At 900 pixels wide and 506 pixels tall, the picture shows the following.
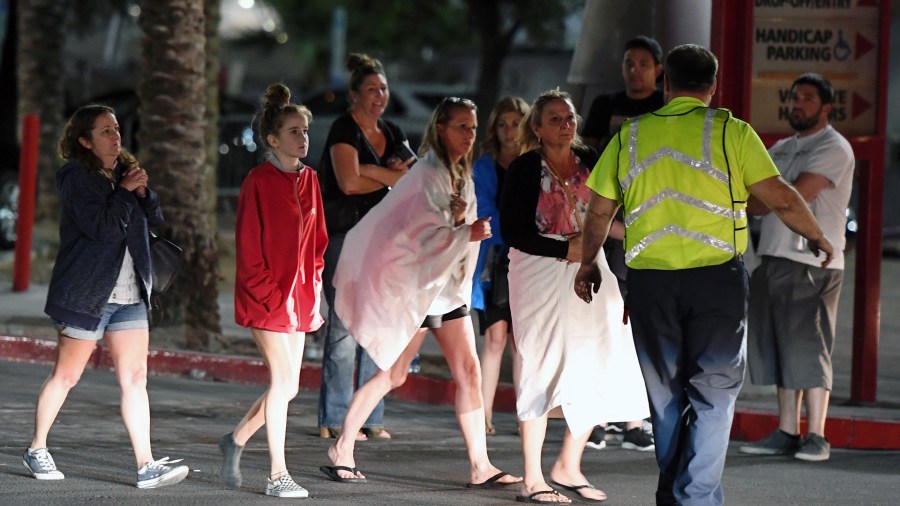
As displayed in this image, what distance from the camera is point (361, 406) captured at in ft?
24.8

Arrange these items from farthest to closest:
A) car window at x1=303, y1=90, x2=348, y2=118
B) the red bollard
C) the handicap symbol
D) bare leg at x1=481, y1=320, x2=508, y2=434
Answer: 1. car window at x1=303, y1=90, x2=348, y2=118
2. the red bollard
3. the handicap symbol
4. bare leg at x1=481, y1=320, x2=508, y2=434

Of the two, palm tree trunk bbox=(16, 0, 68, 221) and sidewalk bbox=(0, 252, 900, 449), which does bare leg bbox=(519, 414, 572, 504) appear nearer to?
sidewalk bbox=(0, 252, 900, 449)

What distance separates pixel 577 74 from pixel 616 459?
9.99 ft

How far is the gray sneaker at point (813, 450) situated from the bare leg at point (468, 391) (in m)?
1.84

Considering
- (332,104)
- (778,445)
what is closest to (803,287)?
(778,445)

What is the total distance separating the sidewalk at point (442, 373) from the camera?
9.09 metres

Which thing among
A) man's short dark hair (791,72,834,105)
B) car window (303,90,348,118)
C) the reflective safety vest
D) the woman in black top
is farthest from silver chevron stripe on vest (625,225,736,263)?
car window (303,90,348,118)

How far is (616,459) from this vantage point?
8438mm

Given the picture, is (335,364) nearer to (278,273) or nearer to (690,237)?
(278,273)

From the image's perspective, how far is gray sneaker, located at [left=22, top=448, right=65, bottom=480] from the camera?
718 cm

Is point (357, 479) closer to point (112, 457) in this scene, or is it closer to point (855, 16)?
point (112, 457)

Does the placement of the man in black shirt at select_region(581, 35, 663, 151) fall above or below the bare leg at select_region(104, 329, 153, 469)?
above

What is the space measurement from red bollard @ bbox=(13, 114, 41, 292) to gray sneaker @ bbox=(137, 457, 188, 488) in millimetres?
7483

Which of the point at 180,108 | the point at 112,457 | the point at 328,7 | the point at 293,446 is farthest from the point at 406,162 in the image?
the point at 328,7
